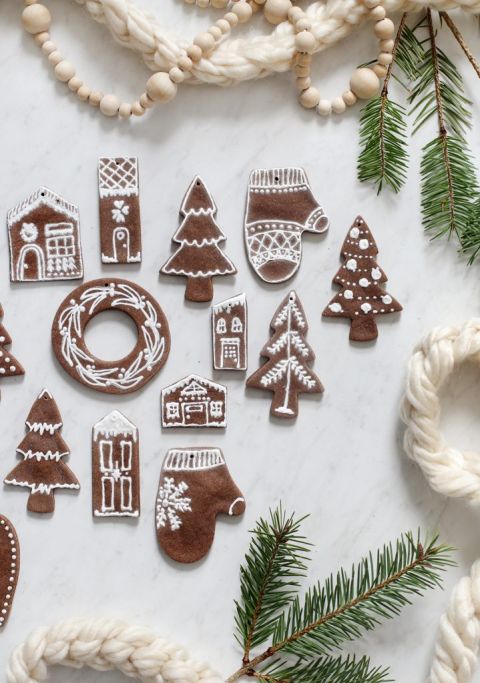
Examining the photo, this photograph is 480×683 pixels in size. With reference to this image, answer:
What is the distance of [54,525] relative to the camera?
97 cm

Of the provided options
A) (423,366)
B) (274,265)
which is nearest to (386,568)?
(423,366)

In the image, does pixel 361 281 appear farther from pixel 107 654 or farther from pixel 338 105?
pixel 107 654

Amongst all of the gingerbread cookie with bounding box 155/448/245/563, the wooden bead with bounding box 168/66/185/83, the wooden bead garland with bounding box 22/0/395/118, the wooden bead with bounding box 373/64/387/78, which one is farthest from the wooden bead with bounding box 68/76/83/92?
the gingerbread cookie with bounding box 155/448/245/563

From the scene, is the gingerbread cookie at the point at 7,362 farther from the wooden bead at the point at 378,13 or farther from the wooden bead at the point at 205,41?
the wooden bead at the point at 378,13

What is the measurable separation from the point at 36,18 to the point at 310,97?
351 millimetres

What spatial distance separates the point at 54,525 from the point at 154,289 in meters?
0.33

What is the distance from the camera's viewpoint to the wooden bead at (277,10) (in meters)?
0.93

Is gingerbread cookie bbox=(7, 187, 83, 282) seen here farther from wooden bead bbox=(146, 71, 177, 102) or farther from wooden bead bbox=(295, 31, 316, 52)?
wooden bead bbox=(295, 31, 316, 52)

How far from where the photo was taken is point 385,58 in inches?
36.9

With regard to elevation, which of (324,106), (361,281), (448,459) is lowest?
(448,459)

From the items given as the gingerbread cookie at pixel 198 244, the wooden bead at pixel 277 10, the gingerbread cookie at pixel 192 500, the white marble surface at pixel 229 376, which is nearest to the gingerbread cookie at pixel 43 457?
the white marble surface at pixel 229 376

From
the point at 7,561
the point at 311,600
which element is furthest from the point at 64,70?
the point at 311,600

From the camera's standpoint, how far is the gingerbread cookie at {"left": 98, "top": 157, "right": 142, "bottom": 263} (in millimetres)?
957

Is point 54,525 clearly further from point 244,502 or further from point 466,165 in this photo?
point 466,165
